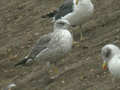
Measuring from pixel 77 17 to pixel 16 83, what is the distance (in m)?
2.73

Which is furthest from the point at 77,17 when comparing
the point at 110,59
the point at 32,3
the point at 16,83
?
the point at 32,3

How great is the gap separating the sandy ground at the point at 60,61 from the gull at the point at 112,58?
645 mm

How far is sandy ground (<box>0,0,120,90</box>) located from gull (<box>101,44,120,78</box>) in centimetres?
65

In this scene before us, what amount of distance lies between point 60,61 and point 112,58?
315 cm

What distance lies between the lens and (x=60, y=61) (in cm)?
1079

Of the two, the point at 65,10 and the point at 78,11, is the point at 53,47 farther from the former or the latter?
the point at 65,10

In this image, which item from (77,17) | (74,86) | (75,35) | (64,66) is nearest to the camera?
(74,86)

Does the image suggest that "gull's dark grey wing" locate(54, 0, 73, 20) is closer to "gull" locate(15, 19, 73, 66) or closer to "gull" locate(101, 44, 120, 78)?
"gull" locate(15, 19, 73, 66)

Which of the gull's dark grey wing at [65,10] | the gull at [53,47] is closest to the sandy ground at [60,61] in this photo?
the gull at [53,47]

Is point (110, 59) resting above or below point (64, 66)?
above

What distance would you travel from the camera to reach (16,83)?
10.5 meters

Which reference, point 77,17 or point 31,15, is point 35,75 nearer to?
point 77,17

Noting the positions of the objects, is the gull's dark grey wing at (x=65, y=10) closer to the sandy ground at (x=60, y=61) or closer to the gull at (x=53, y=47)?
the sandy ground at (x=60, y=61)

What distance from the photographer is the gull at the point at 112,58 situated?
7.55 metres
